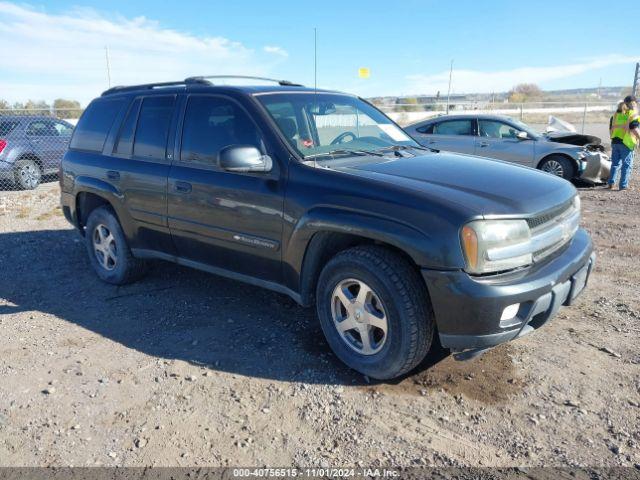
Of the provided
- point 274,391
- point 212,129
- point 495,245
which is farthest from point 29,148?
point 495,245

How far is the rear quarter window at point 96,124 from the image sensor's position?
498cm

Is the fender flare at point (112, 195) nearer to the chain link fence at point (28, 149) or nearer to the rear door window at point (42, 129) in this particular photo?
the chain link fence at point (28, 149)

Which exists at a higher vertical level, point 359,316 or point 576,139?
point 576,139

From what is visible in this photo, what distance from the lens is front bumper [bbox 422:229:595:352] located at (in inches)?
109

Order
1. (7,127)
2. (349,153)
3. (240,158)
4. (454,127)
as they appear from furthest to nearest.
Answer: (7,127) < (454,127) < (349,153) < (240,158)

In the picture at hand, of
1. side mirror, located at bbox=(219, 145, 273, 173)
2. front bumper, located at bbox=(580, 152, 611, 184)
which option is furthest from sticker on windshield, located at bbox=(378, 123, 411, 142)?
front bumper, located at bbox=(580, 152, 611, 184)

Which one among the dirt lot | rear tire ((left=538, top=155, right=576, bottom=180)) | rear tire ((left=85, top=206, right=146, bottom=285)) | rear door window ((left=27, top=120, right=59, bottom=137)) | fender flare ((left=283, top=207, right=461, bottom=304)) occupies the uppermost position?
rear door window ((left=27, top=120, right=59, bottom=137))

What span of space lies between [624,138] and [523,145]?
→ 177 centimetres

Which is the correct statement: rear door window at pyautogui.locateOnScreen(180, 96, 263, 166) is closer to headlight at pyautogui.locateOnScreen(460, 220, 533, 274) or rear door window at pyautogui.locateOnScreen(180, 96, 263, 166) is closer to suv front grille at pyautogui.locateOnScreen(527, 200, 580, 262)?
headlight at pyautogui.locateOnScreen(460, 220, 533, 274)

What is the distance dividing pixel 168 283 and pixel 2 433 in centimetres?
242

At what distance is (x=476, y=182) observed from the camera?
3266mm

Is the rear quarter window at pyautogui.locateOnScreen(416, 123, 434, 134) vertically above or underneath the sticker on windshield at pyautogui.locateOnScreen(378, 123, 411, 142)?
underneath

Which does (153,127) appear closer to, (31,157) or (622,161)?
(31,157)

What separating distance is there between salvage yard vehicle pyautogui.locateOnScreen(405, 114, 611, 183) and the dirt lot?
5.46 m
